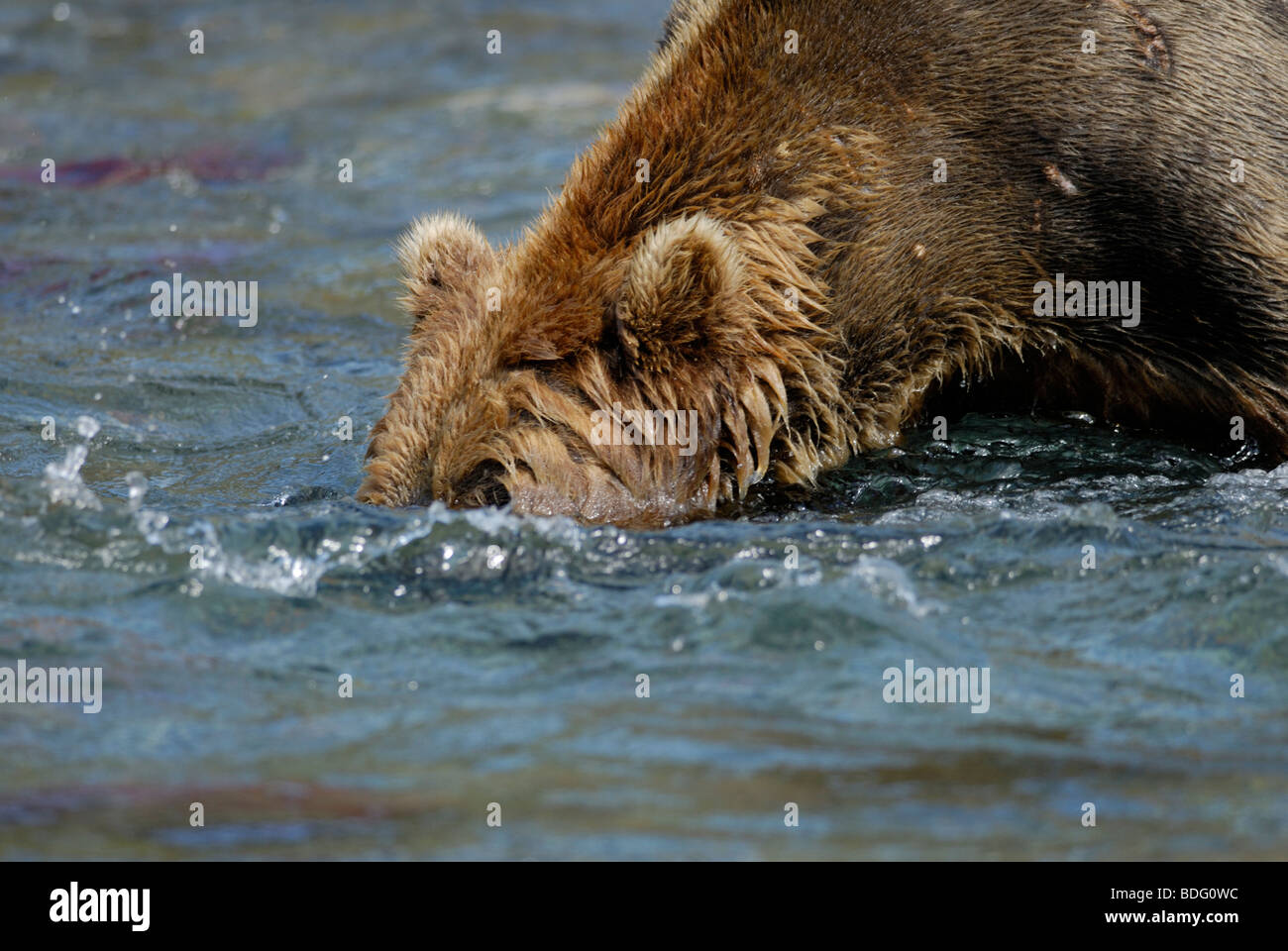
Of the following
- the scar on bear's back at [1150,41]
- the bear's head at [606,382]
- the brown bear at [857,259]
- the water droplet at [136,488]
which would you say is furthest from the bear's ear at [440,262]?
the scar on bear's back at [1150,41]

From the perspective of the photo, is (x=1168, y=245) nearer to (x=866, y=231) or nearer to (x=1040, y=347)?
(x=1040, y=347)

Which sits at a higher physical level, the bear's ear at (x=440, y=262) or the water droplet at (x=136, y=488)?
the bear's ear at (x=440, y=262)

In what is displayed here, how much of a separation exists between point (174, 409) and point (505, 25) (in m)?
8.32

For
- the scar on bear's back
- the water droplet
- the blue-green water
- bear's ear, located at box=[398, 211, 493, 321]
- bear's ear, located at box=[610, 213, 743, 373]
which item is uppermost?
the scar on bear's back

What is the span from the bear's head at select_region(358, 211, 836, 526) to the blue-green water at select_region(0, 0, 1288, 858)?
166 mm

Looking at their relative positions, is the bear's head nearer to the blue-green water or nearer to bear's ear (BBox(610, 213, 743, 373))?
bear's ear (BBox(610, 213, 743, 373))

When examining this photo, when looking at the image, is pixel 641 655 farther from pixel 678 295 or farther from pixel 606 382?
pixel 678 295

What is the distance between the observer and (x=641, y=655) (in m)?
4.70

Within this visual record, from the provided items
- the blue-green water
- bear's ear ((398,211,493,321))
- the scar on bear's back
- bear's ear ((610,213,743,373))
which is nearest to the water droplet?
the blue-green water

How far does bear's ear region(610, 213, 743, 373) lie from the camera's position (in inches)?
199

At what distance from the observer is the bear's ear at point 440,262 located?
563 cm

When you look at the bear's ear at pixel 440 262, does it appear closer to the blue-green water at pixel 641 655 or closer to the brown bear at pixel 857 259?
the brown bear at pixel 857 259
